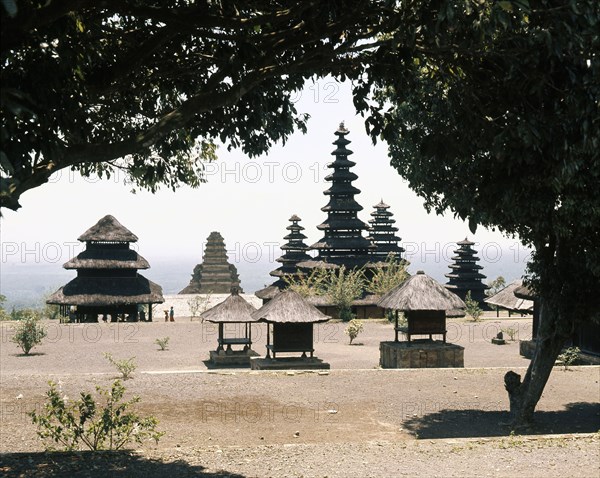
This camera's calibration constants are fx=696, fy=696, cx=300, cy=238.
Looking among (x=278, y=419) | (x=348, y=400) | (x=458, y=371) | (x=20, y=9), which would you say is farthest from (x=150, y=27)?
(x=458, y=371)

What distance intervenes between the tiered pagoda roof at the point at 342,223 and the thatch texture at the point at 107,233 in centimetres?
1350

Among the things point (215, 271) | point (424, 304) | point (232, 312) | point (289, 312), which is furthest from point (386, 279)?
point (215, 271)

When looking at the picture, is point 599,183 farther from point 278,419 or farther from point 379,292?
point 379,292

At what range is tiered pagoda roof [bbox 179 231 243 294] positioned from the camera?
69.8 meters

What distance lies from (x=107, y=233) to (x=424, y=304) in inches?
1080

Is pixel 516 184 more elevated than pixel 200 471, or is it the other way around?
pixel 516 184

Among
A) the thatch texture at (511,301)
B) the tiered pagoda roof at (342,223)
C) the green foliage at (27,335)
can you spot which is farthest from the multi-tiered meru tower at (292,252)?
the green foliage at (27,335)

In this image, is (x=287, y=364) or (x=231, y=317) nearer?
(x=287, y=364)

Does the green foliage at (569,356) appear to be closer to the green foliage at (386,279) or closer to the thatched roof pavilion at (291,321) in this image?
the thatched roof pavilion at (291,321)

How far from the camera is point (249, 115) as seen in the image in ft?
38.2

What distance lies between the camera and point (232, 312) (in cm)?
2516

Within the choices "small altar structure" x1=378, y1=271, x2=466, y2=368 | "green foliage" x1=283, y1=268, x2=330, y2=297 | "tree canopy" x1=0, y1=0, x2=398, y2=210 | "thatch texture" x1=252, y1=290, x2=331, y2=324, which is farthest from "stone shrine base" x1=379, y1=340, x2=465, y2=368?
"green foliage" x1=283, y1=268, x2=330, y2=297

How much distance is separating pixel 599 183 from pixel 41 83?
26.3 ft

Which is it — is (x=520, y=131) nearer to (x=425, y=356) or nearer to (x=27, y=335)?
(x=425, y=356)
